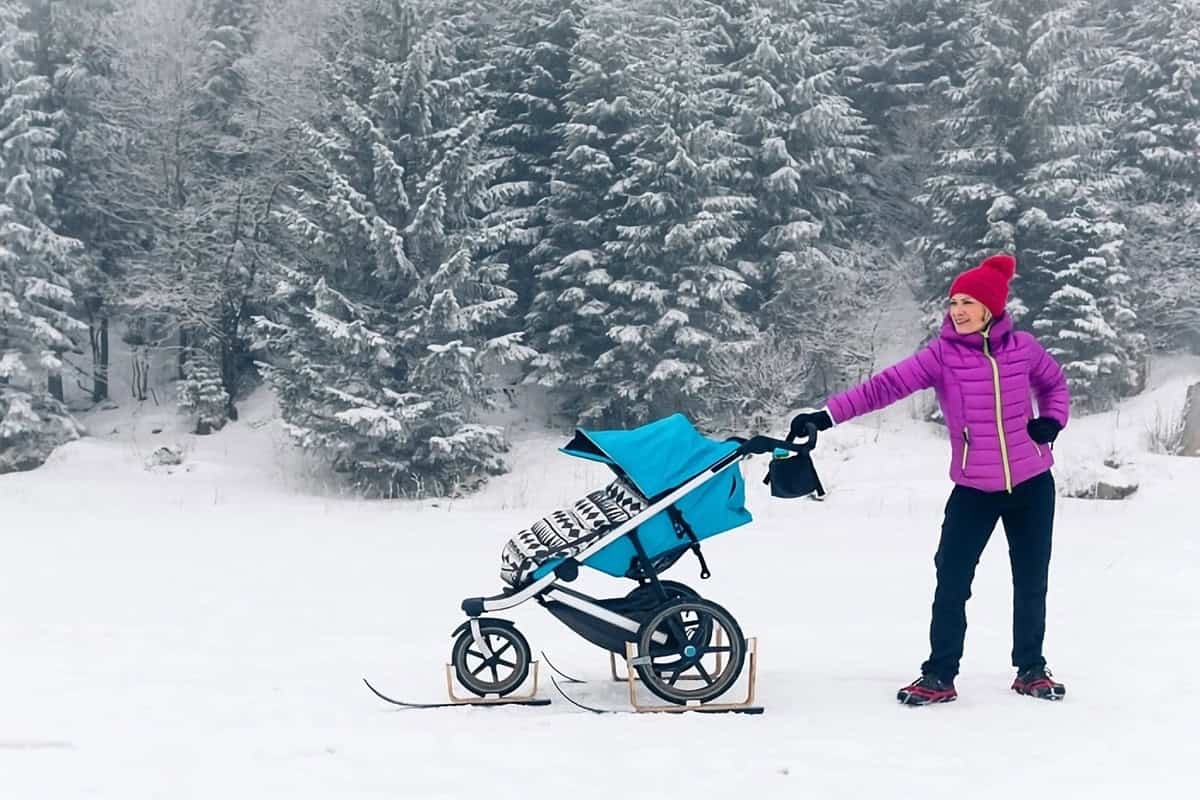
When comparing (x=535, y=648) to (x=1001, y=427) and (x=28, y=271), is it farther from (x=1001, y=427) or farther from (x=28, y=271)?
(x=28, y=271)

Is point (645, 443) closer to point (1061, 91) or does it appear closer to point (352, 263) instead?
point (352, 263)

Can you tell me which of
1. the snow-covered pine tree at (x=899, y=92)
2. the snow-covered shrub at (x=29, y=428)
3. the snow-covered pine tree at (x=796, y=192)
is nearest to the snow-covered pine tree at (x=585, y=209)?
the snow-covered pine tree at (x=796, y=192)

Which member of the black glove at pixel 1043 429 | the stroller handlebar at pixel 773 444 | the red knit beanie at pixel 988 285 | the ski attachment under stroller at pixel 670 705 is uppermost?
the red knit beanie at pixel 988 285

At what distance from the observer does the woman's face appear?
4.71 meters

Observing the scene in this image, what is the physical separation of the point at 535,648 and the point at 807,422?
6.90ft

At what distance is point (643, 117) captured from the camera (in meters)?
22.1

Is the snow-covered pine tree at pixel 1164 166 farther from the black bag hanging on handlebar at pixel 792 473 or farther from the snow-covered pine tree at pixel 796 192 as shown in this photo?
the black bag hanging on handlebar at pixel 792 473

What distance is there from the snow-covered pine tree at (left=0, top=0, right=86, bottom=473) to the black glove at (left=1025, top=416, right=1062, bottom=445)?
20892 mm

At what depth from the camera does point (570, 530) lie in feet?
15.7

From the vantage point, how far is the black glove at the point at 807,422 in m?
4.73

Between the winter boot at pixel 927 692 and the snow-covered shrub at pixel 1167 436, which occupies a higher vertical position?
the winter boot at pixel 927 692

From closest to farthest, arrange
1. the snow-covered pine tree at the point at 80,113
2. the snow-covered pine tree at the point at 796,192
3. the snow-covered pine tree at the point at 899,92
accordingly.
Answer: the snow-covered pine tree at the point at 796,192 < the snow-covered pine tree at the point at 80,113 < the snow-covered pine tree at the point at 899,92

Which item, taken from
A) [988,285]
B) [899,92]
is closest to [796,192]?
[899,92]

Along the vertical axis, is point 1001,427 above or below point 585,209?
below
